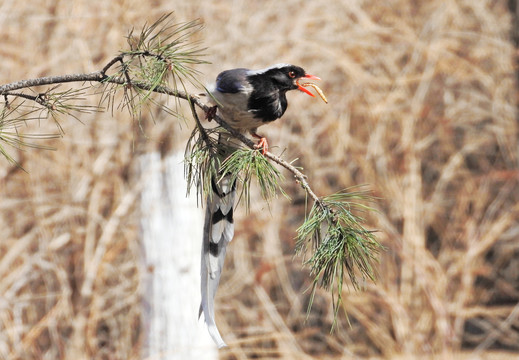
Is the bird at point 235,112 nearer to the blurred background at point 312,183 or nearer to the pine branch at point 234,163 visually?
the pine branch at point 234,163

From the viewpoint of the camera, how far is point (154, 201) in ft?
12.3

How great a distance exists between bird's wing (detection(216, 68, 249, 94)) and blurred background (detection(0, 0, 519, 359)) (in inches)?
66.1

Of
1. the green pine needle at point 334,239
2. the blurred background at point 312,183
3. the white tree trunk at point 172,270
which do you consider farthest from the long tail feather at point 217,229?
the white tree trunk at point 172,270

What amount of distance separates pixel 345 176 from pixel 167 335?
1.65 m

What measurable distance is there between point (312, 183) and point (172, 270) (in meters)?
1.31

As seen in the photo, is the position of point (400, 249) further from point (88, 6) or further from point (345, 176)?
point (88, 6)

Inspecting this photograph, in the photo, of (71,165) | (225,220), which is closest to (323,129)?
(71,165)

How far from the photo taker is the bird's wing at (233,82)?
71.0 inches

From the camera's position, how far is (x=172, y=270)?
371 centimetres

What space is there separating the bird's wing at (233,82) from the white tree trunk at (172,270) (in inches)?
73.9

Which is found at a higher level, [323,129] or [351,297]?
[323,129]

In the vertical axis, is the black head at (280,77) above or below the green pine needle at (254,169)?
above

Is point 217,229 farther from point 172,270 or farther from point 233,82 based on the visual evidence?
point 172,270

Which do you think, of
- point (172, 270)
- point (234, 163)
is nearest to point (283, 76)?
point (234, 163)
